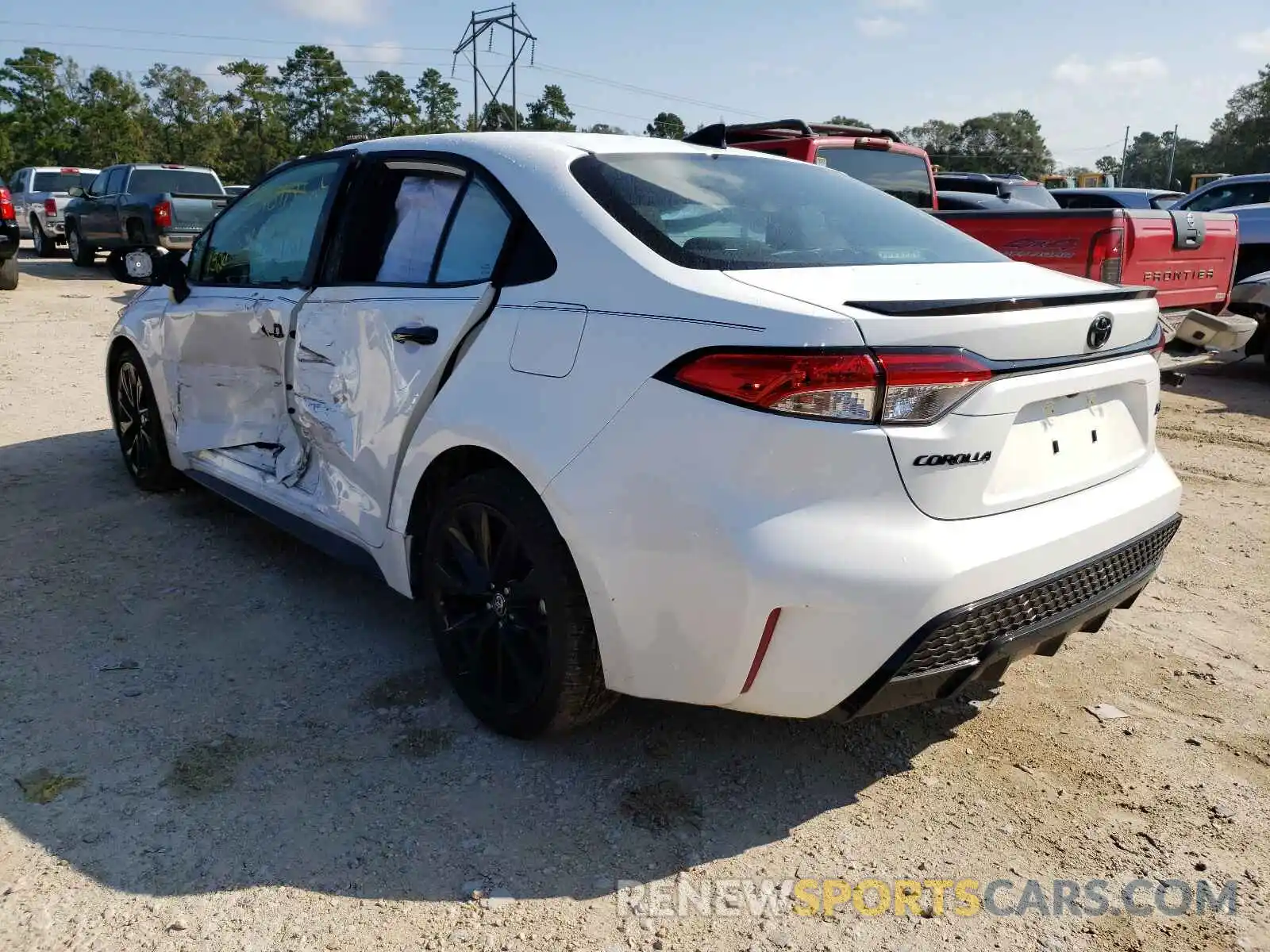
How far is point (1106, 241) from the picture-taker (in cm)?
635

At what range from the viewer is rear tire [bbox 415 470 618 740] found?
2576 millimetres

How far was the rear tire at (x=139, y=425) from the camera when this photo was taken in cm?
493

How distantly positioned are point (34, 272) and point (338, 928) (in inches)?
756

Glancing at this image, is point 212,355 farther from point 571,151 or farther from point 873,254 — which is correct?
point 873,254

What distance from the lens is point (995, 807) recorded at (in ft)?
8.65

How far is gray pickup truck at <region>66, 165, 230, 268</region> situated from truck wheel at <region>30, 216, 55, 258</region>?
→ 294 centimetres

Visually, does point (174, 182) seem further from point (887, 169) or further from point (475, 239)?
point (475, 239)

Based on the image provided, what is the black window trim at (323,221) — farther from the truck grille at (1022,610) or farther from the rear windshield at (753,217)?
the truck grille at (1022,610)

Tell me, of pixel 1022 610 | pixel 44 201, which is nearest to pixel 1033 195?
pixel 1022 610

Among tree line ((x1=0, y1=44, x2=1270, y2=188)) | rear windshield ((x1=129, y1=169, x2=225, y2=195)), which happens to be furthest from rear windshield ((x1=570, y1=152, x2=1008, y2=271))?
tree line ((x1=0, y1=44, x2=1270, y2=188))

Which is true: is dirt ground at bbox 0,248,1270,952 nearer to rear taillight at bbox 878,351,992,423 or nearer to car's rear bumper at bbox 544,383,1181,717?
car's rear bumper at bbox 544,383,1181,717

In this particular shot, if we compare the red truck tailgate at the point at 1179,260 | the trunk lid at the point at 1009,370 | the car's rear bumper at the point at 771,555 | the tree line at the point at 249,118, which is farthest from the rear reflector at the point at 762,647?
the tree line at the point at 249,118

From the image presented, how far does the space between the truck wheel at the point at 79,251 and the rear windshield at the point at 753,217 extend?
17548 mm

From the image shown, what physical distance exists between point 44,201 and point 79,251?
4.06 m
